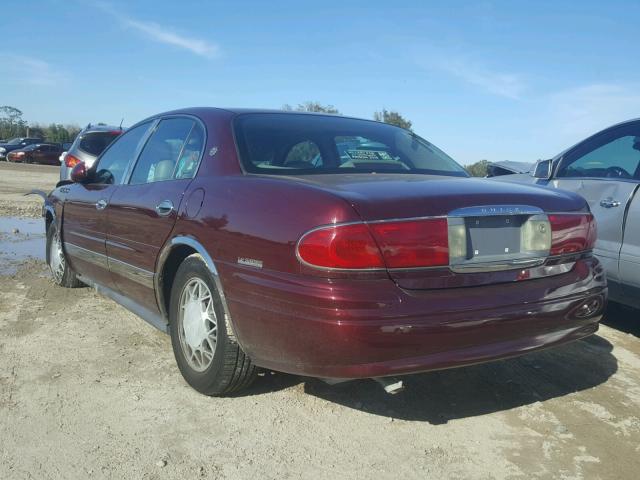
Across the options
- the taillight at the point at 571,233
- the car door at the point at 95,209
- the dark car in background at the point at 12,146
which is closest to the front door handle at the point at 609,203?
the taillight at the point at 571,233

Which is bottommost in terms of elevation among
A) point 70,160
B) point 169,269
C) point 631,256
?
point 169,269

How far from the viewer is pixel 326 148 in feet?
11.7

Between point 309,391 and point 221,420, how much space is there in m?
0.57

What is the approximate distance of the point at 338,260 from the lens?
2.46 meters

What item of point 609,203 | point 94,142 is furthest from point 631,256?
point 94,142

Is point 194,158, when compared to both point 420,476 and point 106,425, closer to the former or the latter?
point 106,425

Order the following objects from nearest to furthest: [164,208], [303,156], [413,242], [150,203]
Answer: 1. [413,242]
2. [303,156]
3. [164,208]
4. [150,203]

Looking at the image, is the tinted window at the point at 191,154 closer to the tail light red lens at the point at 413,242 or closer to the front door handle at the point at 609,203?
the tail light red lens at the point at 413,242

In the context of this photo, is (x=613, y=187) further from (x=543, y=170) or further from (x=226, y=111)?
(x=226, y=111)

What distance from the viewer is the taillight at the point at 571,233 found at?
293 cm

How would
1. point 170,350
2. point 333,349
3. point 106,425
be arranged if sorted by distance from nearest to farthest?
point 333,349, point 106,425, point 170,350

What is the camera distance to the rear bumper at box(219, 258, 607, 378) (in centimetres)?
242

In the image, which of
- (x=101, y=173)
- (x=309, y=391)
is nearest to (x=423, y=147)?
(x=309, y=391)

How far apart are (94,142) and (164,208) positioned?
325 inches
